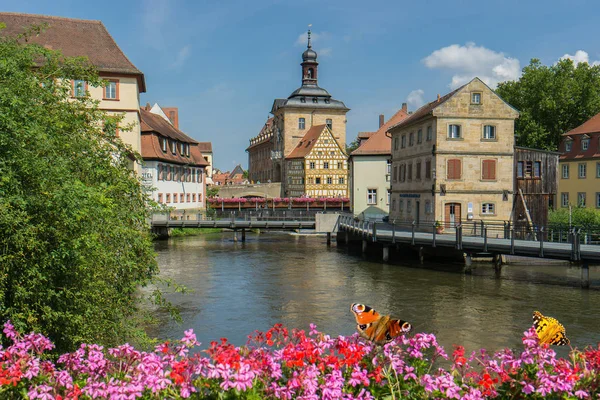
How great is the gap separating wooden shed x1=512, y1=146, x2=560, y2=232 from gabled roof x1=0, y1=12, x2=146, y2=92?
904 inches

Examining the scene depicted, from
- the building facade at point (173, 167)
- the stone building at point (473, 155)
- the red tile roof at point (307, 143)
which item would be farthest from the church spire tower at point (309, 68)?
the stone building at point (473, 155)

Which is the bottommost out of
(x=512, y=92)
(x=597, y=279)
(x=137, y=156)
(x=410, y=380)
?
(x=597, y=279)

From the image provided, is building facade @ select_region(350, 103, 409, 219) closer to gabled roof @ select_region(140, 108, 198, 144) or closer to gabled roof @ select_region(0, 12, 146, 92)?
gabled roof @ select_region(140, 108, 198, 144)

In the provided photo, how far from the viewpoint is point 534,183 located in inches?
1400

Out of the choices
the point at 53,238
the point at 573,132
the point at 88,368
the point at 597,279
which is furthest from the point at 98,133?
the point at 573,132

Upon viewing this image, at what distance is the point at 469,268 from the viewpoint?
27734mm

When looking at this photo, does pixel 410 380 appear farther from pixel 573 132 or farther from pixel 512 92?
pixel 512 92

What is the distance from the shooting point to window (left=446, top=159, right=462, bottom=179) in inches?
1420

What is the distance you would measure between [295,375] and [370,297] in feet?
57.0

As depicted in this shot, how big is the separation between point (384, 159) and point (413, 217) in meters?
13.7

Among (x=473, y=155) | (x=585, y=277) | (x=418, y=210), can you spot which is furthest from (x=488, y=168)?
(x=585, y=277)

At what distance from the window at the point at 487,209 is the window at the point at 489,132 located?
371cm

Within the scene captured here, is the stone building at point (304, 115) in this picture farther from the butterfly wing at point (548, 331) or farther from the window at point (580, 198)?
the butterfly wing at point (548, 331)

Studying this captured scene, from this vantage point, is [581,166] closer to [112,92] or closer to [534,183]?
[534,183]
